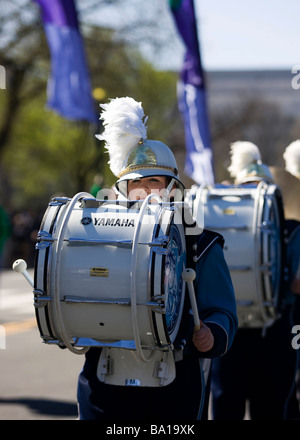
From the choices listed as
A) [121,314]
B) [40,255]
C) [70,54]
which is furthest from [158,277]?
[70,54]

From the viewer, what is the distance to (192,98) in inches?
519

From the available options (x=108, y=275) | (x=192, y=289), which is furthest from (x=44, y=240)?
(x=192, y=289)

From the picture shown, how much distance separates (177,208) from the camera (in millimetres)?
3223

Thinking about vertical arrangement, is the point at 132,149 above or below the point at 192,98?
below

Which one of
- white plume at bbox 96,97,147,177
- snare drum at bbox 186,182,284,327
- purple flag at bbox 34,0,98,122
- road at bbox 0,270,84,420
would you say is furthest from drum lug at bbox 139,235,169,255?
purple flag at bbox 34,0,98,122

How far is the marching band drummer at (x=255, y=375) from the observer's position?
5.10 meters

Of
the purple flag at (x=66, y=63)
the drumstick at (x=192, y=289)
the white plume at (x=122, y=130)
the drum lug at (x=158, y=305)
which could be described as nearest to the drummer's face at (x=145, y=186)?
the white plume at (x=122, y=130)

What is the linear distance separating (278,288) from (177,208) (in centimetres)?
229

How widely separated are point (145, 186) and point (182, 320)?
1.86 ft

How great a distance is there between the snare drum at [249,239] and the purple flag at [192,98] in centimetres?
664

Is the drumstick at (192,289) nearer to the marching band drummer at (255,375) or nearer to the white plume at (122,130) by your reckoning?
the white plume at (122,130)

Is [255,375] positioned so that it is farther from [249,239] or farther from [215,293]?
[215,293]

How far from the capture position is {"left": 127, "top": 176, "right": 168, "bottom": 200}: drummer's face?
350 centimetres
